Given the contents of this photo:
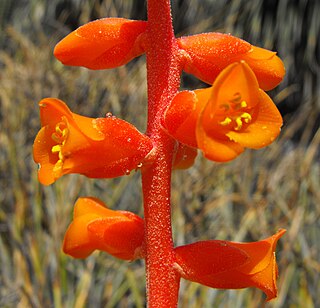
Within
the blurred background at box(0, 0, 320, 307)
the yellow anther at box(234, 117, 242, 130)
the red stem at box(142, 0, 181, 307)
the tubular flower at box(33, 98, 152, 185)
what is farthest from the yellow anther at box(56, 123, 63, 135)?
the blurred background at box(0, 0, 320, 307)

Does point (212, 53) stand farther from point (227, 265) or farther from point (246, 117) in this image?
point (227, 265)

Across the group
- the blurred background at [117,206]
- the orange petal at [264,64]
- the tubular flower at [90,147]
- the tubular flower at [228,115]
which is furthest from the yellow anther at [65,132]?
the blurred background at [117,206]

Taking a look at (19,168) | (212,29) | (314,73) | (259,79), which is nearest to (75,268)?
(19,168)

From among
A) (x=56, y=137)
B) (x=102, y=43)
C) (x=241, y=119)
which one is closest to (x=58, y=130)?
(x=56, y=137)

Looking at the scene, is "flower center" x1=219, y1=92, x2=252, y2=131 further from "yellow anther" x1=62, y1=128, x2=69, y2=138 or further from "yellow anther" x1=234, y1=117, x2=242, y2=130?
"yellow anther" x1=62, y1=128, x2=69, y2=138

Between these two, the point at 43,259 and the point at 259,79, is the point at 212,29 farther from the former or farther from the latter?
the point at 259,79

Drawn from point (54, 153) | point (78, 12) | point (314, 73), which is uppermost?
point (54, 153)
